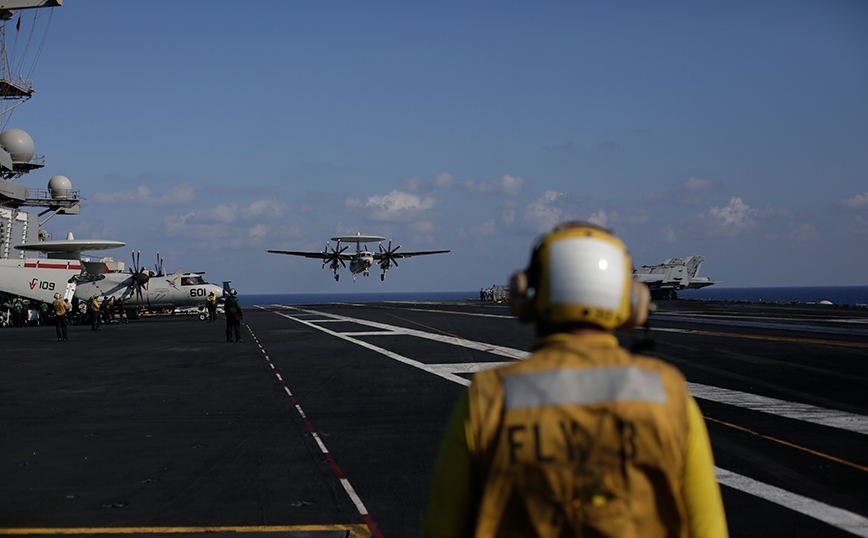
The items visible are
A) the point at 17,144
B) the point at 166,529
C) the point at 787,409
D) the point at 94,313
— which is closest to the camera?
the point at 166,529

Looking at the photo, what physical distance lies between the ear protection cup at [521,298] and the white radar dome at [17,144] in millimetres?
63761

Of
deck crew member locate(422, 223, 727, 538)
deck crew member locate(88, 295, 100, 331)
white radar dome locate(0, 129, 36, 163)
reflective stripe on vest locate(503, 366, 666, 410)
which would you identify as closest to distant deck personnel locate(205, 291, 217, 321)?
deck crew member locate(88, 295, 100, 331)

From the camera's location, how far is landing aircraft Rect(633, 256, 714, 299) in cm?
6469

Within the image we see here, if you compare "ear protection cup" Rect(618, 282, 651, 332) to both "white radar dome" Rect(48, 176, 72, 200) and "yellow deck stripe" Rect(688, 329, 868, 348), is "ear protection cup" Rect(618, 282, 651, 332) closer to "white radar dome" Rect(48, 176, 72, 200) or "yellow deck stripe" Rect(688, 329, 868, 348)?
"yellow deck stripe" Rect(688, 329, 868, 348)

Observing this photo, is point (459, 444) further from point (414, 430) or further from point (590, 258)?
point (414, 430)

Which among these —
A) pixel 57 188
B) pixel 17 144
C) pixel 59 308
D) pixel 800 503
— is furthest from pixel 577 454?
pixel 57 188

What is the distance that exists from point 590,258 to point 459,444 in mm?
747

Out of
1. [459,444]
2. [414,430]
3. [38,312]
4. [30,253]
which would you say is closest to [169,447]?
[414,430]

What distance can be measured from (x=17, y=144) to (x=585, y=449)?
6435 centimetres

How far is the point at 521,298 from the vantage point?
2078 mm

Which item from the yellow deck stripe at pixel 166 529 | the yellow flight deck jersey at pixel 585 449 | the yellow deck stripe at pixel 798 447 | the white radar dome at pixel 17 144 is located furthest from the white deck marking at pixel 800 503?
the white radar dome at pixel 17 144

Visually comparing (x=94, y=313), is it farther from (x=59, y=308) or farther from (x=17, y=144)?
(x=17, y=144)

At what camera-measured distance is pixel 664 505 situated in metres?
1.83

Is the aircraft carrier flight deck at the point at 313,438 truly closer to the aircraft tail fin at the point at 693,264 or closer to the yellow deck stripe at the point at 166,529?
the yellow deck stripe at the point at 166,529
